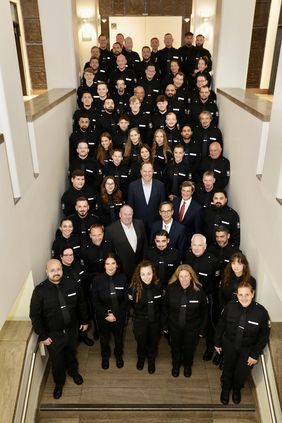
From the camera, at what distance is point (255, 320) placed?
12.9ft

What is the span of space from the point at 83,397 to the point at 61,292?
136 cm

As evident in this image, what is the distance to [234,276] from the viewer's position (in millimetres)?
4355

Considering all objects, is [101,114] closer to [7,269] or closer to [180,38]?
[7,269]

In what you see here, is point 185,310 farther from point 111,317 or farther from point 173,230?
point 173,230

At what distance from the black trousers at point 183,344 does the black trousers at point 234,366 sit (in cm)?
40

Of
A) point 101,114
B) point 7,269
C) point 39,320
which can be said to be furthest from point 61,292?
point 101,114

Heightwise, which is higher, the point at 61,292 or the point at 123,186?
the point at 123,186

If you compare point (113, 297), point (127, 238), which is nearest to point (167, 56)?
point (127, 238)

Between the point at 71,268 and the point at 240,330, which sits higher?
the point at 71,268

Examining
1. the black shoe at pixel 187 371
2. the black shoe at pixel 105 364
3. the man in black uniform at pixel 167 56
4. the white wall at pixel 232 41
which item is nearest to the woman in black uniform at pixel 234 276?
the black shoe at pixel 187 371

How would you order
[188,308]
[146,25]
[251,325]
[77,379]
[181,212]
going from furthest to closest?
1. [146,25]
2. [181,212]
3. [77,379]
4. [188,308]
5. [251,325]

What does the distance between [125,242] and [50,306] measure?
1.28 meters

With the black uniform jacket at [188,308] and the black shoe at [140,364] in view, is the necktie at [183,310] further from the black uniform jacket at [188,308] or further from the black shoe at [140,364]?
the black shoe at [140,364]

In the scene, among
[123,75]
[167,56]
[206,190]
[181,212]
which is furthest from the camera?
[167,56]
